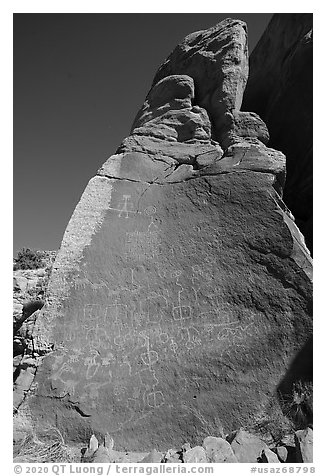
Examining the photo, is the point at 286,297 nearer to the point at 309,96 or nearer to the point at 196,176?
the point at 196,176

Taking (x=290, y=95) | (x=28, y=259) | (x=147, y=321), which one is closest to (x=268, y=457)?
(x=147, y=321)

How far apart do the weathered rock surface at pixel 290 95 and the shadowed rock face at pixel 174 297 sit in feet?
10.6

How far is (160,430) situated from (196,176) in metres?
3.34

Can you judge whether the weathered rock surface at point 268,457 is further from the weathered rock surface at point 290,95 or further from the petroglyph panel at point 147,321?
the weathered rock surface at point 290,95

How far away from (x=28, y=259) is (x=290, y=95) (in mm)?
13244

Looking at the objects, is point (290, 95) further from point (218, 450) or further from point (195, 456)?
point (195, 456)

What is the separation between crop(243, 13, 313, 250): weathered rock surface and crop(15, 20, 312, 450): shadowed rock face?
128 inches

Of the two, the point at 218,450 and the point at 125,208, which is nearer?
the point at 218,450

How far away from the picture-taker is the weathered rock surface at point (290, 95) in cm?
761

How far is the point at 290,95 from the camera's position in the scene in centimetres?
805

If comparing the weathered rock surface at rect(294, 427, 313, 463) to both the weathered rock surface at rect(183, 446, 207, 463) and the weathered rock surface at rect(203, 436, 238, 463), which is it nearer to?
the weathered rock surface at rect(203, 436, 238, 463)

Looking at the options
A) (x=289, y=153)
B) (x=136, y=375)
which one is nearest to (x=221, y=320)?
(x=136, y=375)

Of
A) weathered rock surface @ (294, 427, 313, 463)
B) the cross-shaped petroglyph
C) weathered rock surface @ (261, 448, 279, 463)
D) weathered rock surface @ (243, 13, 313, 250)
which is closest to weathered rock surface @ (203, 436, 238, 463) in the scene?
weathered rock surface @ (261, 448, 279, 463)

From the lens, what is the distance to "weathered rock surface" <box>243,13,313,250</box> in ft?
25.0
